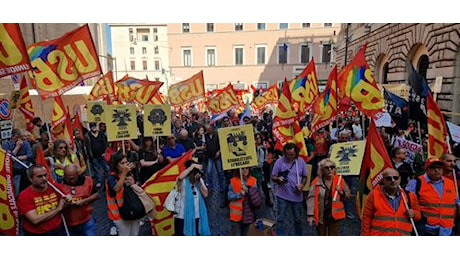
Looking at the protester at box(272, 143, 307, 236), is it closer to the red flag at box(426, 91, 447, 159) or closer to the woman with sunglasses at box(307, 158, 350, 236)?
the woman with sunglasses at box(307, 158, 350, 236)

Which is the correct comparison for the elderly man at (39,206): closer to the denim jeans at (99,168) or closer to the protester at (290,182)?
the protester at (290,182)

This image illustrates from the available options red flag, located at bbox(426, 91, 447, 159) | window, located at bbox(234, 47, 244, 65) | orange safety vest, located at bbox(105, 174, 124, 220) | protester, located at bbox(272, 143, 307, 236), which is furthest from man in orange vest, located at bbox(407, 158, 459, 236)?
window, located at bbox(234, 47, 244, 65)

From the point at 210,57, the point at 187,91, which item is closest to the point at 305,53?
the point at 210,57

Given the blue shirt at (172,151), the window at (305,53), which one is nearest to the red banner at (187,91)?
the blue shirt at (172,151)

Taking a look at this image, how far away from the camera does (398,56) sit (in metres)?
14.3

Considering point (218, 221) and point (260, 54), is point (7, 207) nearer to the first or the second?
point (218, 221)

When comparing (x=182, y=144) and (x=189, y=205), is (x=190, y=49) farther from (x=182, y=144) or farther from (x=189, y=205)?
(x=189, y=205)

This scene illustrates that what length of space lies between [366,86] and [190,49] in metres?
32.2

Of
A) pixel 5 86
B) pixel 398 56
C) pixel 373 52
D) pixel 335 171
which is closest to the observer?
pixel 335 171

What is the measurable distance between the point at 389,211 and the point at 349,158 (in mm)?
1108

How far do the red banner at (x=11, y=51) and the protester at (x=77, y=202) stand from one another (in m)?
1.70

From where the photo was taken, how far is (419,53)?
13344 millimetres

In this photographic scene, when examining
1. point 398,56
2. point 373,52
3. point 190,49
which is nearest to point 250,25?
point 190,49

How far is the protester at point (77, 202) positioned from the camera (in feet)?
11.8
